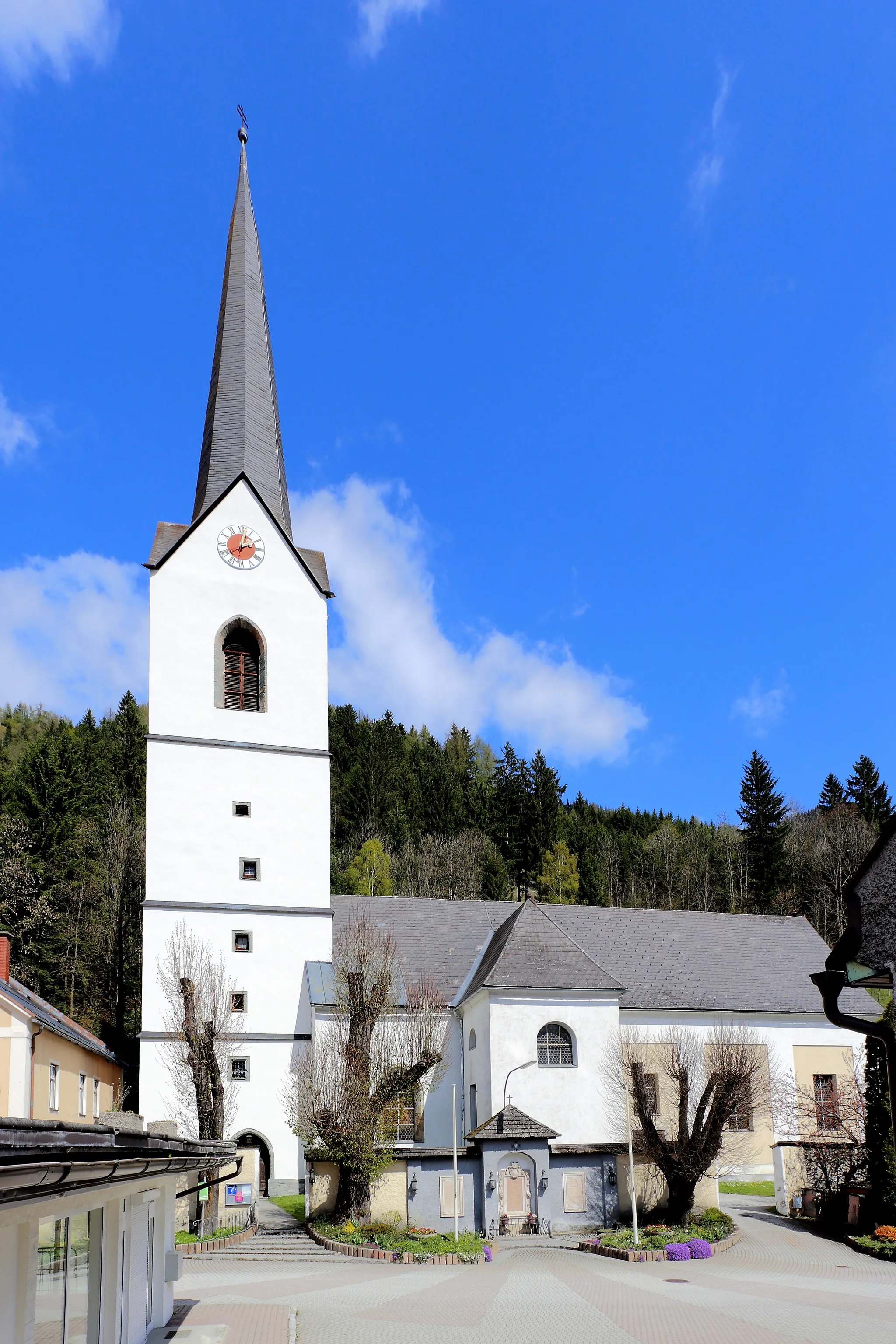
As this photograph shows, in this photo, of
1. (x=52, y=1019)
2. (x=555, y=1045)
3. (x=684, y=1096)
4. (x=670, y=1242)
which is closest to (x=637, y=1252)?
(x=670, y=1242)

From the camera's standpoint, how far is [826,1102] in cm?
3834

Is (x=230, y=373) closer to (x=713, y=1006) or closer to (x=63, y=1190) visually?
(x=713, y=1006)

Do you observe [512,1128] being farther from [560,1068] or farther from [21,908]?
[21,908]

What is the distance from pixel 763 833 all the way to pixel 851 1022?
Answer: 7297 centimetres

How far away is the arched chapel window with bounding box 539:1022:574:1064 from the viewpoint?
35.2m

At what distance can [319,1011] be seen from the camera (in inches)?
1387

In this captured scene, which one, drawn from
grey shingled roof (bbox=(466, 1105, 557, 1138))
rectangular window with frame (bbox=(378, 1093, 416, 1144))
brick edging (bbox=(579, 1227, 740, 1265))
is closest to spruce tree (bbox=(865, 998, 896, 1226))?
brick edging (bbox=(579, 1227, 740, 1265))

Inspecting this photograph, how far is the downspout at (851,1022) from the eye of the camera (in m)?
8.05

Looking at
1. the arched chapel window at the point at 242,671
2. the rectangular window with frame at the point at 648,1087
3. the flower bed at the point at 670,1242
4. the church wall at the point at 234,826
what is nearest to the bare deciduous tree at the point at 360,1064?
the church wall at the point at 234,826

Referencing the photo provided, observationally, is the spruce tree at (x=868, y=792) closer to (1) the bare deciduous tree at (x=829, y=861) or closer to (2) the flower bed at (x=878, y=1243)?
(1) the bare deciduous tree at (x=829, y=861)

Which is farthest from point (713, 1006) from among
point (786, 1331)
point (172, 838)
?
point (786, 1331)

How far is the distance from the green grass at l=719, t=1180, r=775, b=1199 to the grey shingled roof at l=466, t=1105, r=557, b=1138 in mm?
9716

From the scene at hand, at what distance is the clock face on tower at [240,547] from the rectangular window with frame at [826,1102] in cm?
2580

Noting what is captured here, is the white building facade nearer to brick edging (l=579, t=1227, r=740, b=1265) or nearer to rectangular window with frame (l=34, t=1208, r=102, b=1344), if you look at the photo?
brick edging (l=579, t=1227, r=740, b=1265)
